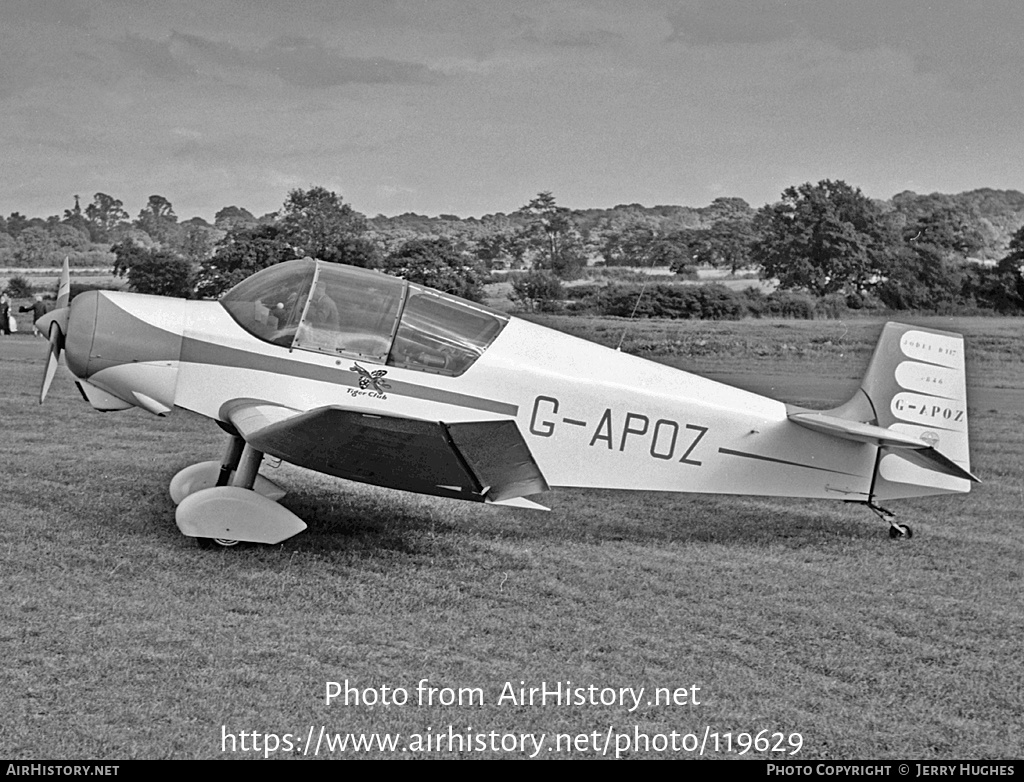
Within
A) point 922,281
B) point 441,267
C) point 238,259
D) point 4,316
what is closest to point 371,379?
point 4,316

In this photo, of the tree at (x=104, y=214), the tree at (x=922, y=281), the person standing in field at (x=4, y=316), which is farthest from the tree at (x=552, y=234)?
the tree at (x=104, y=214)

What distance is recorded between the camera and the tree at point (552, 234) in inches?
1169

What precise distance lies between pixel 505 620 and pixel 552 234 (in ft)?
89.6

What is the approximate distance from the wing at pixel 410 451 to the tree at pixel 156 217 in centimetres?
5253

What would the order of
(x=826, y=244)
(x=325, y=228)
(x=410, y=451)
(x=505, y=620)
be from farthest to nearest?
(x=826, y=244) → (x=325, y=228) → (x=410, y=451) → (x=505, y=620)

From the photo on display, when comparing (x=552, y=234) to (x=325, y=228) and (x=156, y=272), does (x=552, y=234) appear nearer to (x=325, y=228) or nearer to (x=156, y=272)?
(x=325, y=228)

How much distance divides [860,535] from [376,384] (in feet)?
12.4

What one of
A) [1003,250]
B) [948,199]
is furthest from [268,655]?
[948,199]

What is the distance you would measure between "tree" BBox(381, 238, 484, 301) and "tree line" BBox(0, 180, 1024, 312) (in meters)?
0.04

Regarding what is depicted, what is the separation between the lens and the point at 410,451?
222 inches

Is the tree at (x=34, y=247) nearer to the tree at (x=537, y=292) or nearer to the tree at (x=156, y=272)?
the tree at (x=156, y=272)

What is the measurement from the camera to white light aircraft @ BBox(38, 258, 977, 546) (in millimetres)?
6629

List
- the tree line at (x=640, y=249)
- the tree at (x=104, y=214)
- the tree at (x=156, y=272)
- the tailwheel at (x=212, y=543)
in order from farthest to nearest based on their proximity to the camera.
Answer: the tree at (x=104, y=214)
the tree at (x=156, y=272)
the tree line at (x=640, y=249)
the tailwheel at (x=212, y=543)

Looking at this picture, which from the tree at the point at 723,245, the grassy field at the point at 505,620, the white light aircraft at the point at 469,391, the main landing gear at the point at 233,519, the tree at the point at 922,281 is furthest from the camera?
the tree at the point at 723,245
